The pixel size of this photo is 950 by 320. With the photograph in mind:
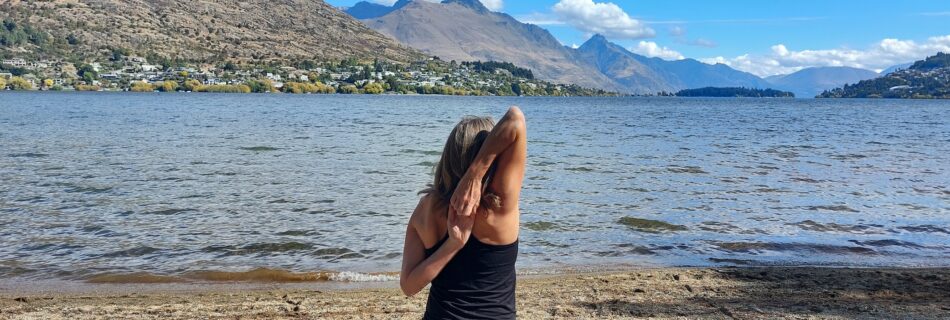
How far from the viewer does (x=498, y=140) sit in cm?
373

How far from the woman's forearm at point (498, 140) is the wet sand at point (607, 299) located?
5033mm

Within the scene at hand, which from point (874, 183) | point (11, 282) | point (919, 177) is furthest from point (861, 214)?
point (11, 282)

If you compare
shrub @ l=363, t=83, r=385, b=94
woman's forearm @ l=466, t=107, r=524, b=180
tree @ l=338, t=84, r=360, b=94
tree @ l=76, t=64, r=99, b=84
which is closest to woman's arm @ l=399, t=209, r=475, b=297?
woman's forearm @ l=466, t=107, r=524, b=180

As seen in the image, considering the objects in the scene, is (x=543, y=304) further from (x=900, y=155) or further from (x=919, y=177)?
(x=900, y=155)

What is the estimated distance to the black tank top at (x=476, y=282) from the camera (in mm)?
4152

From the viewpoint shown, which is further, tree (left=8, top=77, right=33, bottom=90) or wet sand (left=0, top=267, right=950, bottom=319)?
tree (left=8, top=77, right=33, bottom=90)

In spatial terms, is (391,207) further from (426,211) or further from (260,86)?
(260,86)

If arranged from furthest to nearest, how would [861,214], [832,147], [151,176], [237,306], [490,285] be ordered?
[832,147] → [151,176] → [861,214] → [237,306] → [490,285]

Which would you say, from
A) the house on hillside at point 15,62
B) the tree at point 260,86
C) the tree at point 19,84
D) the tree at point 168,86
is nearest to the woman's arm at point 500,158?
the tree at point 19,84

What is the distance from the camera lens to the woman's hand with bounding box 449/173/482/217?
12.5 feet

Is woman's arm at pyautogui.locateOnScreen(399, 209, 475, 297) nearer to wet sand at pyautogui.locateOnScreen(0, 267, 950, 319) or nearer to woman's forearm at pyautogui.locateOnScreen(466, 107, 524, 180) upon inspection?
woman's forearm at pyautogui.locateOnScreen(466, 107, 524, 180)

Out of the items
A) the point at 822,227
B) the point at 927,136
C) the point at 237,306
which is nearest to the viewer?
the point at 237,306

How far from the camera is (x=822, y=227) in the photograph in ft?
51.8

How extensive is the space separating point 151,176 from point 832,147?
113 feet
